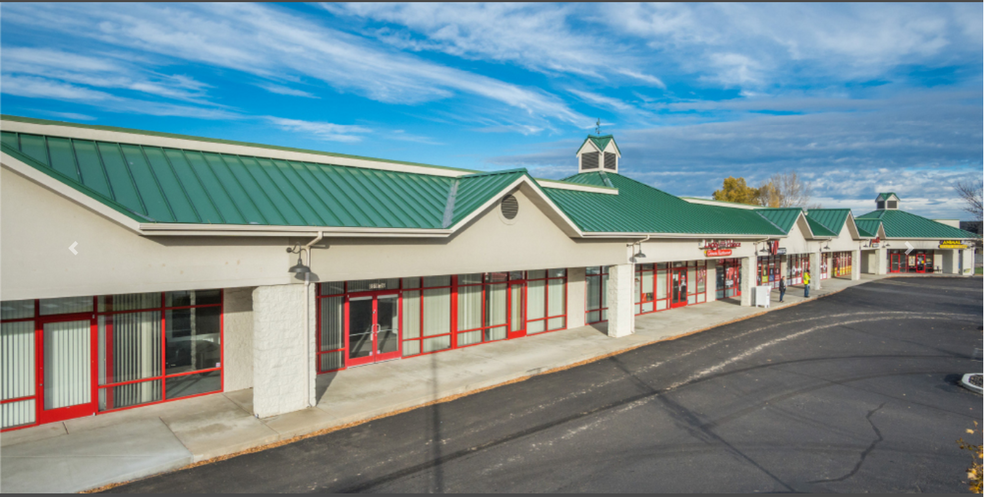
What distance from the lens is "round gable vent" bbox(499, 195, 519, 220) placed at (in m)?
14.8

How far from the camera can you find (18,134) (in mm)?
9422

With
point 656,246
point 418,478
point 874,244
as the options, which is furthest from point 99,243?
point 874,244

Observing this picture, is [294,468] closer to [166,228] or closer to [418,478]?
[418,478]

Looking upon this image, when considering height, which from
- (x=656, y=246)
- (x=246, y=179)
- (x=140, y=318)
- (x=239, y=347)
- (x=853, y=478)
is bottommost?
(x=853, y=478)

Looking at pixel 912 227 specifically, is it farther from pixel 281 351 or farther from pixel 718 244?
pixel 281 351

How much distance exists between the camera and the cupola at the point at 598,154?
27016 millimetres

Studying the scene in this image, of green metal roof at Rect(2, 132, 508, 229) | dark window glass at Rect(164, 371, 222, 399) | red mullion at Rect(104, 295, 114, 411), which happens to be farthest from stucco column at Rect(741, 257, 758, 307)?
red mullion at Rect(104, 295, 114, 411)

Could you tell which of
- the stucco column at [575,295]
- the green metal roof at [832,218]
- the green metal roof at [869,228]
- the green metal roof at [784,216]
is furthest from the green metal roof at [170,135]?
the green metal roof at [869,228]

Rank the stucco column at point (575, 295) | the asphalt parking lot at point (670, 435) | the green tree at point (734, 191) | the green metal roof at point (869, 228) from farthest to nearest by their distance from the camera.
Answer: the green tree at point (734, 191)
the green metal roof at point (869, 228)
the stucco column at point (575, 295)
the asphalt parking lot at point (670, 435)

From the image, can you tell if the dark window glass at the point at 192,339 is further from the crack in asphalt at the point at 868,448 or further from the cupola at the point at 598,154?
the cupola at the point at 598,154

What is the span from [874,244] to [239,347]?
166 ft

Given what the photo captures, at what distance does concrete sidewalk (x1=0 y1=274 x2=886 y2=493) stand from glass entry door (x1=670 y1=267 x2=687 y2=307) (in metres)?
9.79

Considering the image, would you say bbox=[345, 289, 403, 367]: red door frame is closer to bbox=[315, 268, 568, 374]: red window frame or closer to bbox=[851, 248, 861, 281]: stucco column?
bbox=[315, 268, 568, 374]: red window frame

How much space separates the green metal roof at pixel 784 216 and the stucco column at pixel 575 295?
53.0ft
